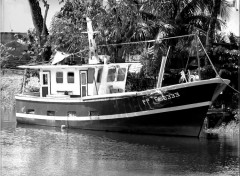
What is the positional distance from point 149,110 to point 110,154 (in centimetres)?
530

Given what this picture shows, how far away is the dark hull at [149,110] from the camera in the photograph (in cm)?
3023

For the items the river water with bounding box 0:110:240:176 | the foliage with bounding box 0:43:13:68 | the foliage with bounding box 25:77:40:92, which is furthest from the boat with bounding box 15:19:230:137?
the foliage with bounding box 0:43:13:68

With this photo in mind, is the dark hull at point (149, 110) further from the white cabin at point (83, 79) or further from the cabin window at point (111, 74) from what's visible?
the cabin window at point (111, 74)

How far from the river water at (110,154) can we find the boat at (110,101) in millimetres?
631

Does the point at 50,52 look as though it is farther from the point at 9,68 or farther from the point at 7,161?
the point at 7,161

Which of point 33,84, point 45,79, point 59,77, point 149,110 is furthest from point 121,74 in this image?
point 33,84

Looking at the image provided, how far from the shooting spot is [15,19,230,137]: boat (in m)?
30.4

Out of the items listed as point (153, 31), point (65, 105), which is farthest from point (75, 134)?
point (153, 31)

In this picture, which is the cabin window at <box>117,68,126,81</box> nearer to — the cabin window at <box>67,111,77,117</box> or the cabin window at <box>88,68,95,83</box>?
the cabin window at <box>88,68,95,83</box>

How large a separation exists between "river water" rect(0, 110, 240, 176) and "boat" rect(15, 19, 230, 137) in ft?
2.07

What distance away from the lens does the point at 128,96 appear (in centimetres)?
3098

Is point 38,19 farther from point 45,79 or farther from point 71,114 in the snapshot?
point 71,114

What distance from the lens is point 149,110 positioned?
1223 inches

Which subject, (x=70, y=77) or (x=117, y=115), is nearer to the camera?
(x=117, y=115)
